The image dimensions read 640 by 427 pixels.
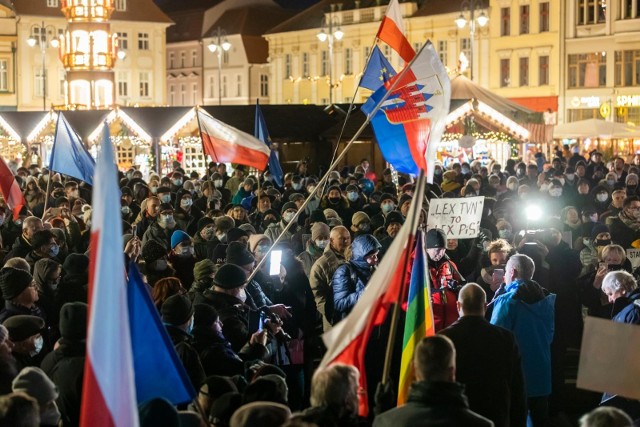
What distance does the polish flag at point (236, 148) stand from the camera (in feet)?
50.8

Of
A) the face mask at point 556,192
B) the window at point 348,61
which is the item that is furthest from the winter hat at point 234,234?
the window at point 348,61

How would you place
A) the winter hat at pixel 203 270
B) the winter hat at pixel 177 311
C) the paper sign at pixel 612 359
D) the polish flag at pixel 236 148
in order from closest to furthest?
the paper sign at pixel 612 359 → the winter hat at pixel 177 311 → the winter hat at pixel 203 270 → the polish flag at pixel 236 148

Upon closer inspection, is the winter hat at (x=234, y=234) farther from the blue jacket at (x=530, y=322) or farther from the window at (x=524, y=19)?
the window at (x=524, y=19)

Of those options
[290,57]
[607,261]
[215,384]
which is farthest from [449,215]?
[290,57]

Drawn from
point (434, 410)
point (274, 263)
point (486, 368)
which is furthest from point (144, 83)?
point (434, 410)

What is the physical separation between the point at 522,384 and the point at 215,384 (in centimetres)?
196

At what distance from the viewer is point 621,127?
34.6 m

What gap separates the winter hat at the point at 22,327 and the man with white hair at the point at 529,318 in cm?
311

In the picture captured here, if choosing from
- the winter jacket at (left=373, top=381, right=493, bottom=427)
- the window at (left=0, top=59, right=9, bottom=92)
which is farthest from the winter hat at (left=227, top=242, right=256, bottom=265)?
the window at (left=0, top=59, right=9, bottom=92)

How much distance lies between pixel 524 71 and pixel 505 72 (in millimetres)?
1161

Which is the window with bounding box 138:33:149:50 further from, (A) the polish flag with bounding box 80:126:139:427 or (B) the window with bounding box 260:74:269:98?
(A) the polish flag with bounding box 80:126:139:427

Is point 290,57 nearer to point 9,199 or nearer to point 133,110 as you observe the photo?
point 133,110

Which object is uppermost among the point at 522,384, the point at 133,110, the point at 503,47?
the point at 503,47

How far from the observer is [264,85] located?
276ft
